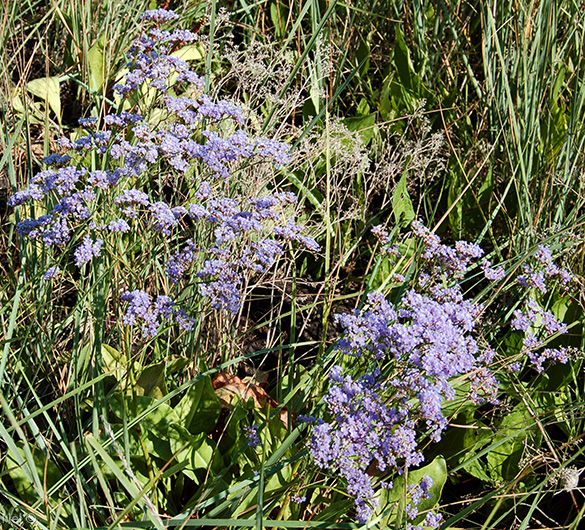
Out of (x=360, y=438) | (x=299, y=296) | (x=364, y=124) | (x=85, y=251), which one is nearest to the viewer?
(x=360, y=438)

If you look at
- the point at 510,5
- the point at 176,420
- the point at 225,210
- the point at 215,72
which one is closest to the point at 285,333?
the point at 176,420

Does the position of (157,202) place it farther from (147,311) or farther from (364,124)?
(364,124)

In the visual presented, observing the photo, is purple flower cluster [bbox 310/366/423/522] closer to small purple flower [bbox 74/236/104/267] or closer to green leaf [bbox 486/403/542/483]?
small purple flower [bbox 74/236/104/267]

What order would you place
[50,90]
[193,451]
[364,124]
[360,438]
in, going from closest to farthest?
[360,438] → [193,451] → [50,90] → [364,124]

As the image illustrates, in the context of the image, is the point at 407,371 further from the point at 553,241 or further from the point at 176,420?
the point at 553,241

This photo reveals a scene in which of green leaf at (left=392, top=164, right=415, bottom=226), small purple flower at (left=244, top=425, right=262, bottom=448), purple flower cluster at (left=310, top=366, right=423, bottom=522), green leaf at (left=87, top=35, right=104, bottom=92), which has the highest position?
green leaf at (left=87, top=35, right=104, bottom=92)

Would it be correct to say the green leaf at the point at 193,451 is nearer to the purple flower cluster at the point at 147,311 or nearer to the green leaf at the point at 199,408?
the green leaf at the point at 199,408

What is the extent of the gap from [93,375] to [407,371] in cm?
76

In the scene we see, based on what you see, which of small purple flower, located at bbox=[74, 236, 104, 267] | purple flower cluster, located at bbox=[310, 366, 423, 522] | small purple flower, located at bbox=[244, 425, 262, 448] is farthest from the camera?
small purple flower, located at bbox=[244, 425, 262, 448]

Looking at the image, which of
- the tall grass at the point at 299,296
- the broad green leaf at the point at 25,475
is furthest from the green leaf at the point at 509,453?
the broad green leaf at the point at 25,475

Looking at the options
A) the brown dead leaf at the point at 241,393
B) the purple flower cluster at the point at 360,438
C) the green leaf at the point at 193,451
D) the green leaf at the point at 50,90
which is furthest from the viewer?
the green leaf at the point at 50,90

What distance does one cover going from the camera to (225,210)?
4.67 ft

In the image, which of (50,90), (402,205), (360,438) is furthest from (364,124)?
(360,438)

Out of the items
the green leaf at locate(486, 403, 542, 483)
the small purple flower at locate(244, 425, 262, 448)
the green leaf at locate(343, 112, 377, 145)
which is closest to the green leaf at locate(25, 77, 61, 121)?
the green leaf at locate(343, 112, 377, 145)
